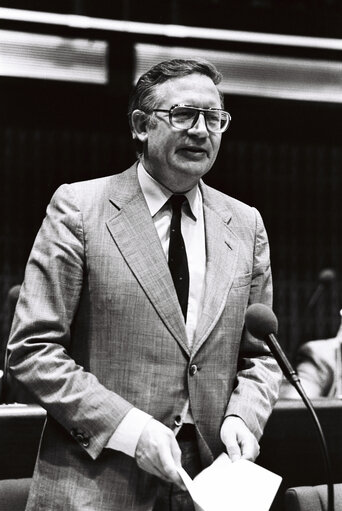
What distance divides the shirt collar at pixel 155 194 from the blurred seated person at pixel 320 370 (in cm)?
199

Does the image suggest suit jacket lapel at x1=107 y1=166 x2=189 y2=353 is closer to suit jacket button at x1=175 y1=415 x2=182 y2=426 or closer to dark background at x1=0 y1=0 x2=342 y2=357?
suit jacket button at x1=175 y1=415 x2=182 y2=426

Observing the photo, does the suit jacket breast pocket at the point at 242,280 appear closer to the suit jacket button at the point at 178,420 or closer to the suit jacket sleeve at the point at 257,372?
the suit jacket sleeve at the point at 257,372

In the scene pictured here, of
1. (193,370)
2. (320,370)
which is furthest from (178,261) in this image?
(320,370)

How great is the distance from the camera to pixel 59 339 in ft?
5.36

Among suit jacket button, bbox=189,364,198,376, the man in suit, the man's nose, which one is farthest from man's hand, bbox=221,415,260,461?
the man's nose

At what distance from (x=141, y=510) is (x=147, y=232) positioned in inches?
22.9

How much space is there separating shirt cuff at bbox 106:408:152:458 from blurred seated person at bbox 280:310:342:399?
7.18 ft

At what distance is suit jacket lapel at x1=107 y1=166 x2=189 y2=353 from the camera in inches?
65.4

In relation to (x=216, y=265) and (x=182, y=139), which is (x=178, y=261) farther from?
(x=182, y=139)

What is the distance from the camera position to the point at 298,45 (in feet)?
15.0

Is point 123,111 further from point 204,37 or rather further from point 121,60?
point 204,37

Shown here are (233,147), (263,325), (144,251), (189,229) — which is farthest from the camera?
(233,147)

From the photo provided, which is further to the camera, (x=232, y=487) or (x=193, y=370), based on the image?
(x=193, y=370)

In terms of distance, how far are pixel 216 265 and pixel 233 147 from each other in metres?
3.47
